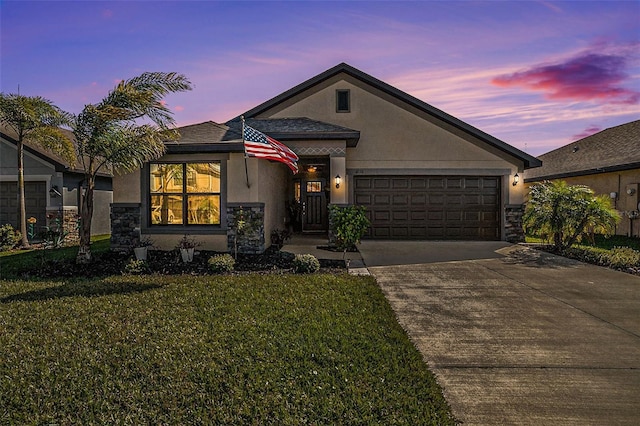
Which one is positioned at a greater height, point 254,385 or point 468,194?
point 468,194

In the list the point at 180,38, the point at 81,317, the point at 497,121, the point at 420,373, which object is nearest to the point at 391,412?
the point at 420,373

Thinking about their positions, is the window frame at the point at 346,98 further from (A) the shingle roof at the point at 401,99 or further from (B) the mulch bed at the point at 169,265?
(B) the mulch bed at the point at 169,265

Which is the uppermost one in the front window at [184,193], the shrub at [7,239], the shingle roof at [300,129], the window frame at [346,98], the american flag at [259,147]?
the window frame at [346,98]

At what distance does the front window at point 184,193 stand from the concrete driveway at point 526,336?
16.1 ft

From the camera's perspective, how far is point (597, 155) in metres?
17.6

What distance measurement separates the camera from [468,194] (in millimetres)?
13852

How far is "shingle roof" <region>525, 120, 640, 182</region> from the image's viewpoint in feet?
50.1

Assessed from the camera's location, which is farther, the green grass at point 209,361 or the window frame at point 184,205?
the window frame at point 184,205

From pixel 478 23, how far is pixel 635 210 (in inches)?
424

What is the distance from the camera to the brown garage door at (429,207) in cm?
1383

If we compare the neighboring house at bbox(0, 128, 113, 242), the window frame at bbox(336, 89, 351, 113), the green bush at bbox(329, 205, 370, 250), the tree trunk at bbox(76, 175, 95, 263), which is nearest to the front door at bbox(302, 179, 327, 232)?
the window frame at bbox(336, 89, 351, 113)

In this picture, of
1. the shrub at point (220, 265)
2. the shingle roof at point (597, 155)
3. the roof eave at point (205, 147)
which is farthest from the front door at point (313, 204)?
the shingle roof at point (597, 155)

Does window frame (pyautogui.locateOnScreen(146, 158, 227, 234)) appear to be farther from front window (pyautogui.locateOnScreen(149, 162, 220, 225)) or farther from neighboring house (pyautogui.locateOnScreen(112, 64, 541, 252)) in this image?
neighboring house (pyautogui.locateOnScreen(112, 64, 541, 252))

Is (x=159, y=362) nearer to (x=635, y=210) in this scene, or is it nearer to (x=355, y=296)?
(x=355, y=296)
